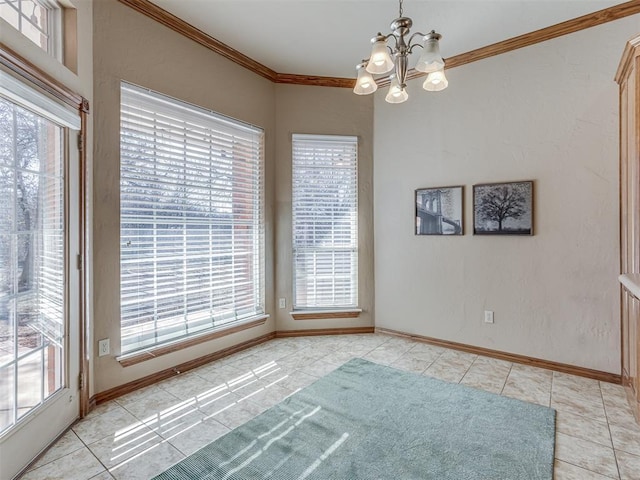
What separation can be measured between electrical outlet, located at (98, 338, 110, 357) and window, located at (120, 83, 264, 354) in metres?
0.12

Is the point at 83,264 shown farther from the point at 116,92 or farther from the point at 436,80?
the point at 436,80

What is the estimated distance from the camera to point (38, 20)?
1.99m

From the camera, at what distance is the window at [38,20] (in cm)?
180

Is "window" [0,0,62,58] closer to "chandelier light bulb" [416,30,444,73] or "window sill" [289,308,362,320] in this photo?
"chandelier light bulb" [416,30,444,73]

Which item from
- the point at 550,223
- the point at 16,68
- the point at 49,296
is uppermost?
the point at 16,68

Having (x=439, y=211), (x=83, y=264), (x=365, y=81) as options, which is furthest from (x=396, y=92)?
(x=83, y=264)

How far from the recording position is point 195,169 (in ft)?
9.77

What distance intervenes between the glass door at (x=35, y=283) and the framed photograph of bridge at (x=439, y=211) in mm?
3120

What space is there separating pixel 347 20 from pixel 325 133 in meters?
1.22

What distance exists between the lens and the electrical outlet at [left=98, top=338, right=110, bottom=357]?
235 centimetres

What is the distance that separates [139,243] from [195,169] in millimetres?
836

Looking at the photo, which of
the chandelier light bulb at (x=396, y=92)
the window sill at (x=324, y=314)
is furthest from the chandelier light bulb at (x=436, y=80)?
the window sill at (x=324, y=314)

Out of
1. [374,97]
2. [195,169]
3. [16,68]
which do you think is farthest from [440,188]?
[16,68]

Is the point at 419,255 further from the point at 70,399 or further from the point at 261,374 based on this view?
the point at 70,399
